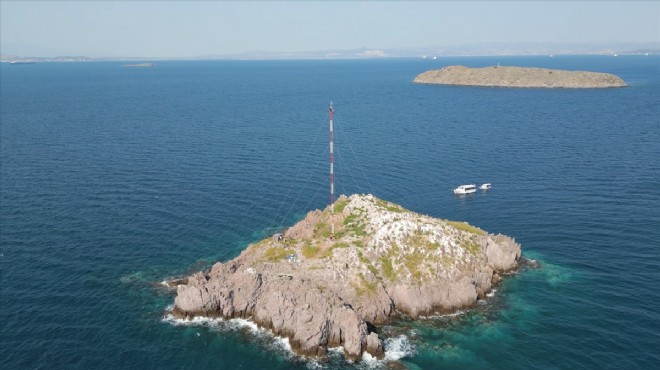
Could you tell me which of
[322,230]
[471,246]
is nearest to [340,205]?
[322,230]

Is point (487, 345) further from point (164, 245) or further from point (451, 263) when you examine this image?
point (164, 245)

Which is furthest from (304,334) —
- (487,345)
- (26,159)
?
(26,159)

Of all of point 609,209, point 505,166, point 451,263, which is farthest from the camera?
point 505,166

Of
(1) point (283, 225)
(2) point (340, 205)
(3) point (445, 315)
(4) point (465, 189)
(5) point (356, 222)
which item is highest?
(2) point (340, 205)

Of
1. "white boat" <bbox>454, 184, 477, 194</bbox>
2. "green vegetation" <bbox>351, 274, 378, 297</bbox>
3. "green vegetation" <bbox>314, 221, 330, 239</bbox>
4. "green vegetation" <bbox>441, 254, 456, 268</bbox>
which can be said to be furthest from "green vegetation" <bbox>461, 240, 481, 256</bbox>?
"white boat" <bbox>454, 184, 477, 194</bbox>

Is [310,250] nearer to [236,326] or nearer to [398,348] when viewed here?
[236,326]

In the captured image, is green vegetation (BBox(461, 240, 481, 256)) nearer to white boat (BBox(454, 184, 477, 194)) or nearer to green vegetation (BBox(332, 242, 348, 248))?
green vegetation (BBox(332, 242, 348, 248))
